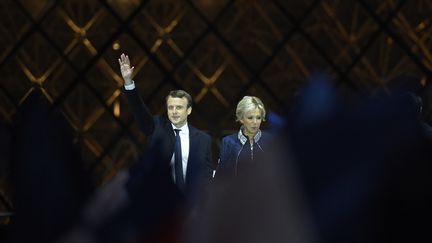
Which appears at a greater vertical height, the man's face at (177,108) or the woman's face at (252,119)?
the man's face at (177,108)

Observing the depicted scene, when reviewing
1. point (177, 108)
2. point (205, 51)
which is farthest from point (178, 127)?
point (205, 51)

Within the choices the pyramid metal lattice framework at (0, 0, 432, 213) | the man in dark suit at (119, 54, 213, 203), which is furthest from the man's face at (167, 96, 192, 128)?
the pyramid metal lattice framework at (0, 0, 432, 213)

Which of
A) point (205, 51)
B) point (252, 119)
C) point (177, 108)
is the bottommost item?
point (252, 119)

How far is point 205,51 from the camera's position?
235 inches

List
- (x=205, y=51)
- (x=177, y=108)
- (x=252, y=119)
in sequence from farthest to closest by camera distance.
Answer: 1. (x=205, y=51)
2. (x=177, y=108)
3. (x=252, y=119)

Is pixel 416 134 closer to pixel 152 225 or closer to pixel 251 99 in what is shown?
pixel 152 225

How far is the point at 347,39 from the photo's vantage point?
5.34 metres

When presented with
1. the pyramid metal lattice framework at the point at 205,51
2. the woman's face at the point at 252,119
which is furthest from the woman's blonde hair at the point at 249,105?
the pyramid metal lattice framework at the point at 205,51

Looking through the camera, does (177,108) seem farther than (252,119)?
Yes

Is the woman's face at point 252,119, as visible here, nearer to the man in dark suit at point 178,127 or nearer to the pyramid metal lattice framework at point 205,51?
the man in dark suit at point 178,127

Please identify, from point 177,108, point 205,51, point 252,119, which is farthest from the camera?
point 205,51

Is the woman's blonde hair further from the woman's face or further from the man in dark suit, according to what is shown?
the man in dark suit

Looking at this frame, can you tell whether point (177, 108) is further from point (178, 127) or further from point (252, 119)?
point (252, 119)

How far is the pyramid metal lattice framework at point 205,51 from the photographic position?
502 centimetres
